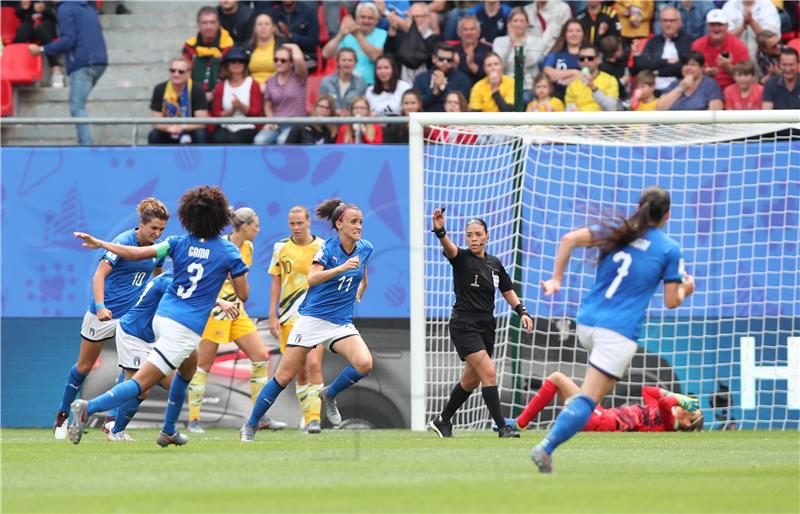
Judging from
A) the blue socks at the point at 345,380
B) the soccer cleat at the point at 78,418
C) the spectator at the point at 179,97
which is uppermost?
the spectator at the point at 179,97

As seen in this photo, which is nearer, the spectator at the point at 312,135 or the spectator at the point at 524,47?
the spectator at the point at 312,135

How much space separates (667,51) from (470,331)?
6093 millimetres

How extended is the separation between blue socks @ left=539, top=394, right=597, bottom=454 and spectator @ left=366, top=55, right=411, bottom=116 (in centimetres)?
885

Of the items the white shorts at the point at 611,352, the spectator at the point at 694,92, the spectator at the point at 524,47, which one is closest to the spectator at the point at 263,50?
the spectator at the point at 524,47

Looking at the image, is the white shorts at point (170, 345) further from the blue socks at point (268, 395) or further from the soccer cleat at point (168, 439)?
the blue socks at point (268, 395)

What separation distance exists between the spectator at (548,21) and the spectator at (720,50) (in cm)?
188

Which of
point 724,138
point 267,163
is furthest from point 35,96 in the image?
point 724,138

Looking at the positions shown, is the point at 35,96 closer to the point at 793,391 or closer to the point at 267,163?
the point at 267,163

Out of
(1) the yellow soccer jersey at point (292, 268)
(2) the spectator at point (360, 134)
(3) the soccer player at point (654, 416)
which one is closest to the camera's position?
(3) the soccer player at point (654, 416)

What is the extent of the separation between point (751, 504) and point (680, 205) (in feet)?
27.7

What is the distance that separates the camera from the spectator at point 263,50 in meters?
18.1

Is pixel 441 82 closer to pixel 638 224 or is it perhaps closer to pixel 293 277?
pixel 293 277

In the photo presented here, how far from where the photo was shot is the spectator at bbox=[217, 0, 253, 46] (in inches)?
735

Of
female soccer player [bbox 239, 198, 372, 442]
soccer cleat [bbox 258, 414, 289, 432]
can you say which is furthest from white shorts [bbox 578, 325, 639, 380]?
soccer cleat [bbox 258, 414, 289, 432]
